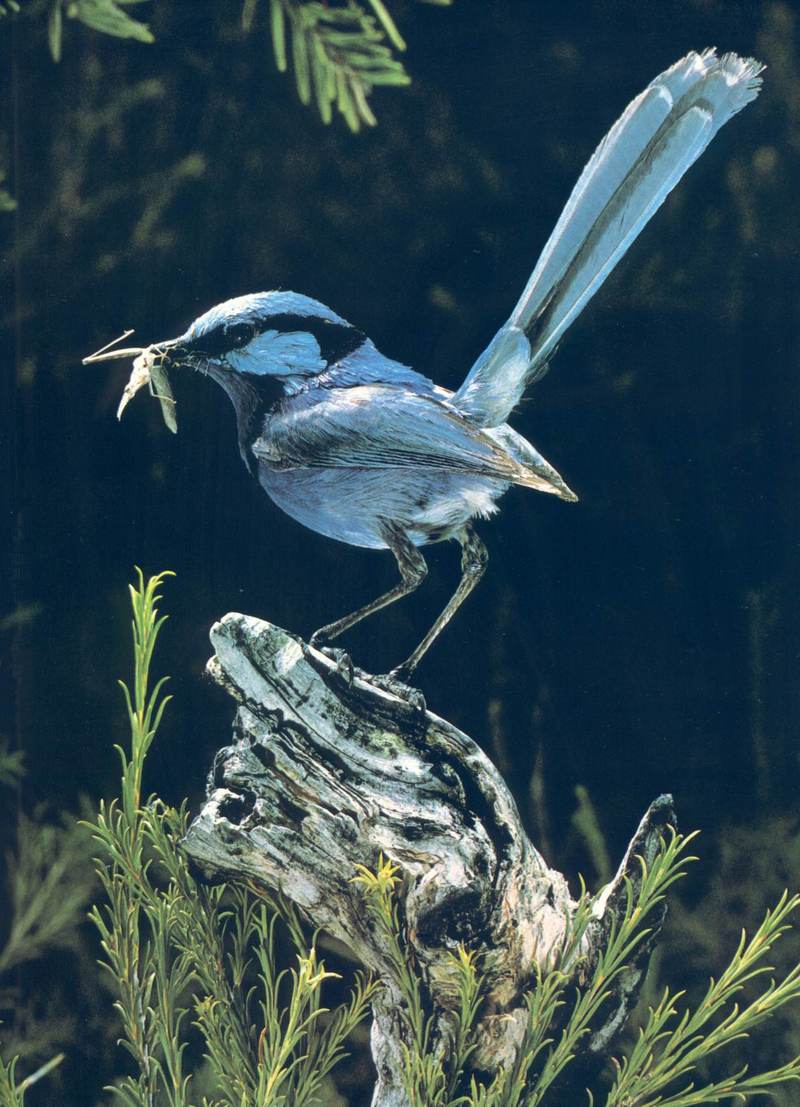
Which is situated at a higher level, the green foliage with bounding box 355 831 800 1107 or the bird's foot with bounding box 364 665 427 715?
the bird's foot with bounding box 364 665 427 715

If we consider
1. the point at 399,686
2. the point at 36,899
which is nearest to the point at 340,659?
the point at 399,686

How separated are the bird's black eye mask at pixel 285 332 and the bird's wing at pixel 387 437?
2.2 inches

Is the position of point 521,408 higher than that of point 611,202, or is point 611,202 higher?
point 611,202

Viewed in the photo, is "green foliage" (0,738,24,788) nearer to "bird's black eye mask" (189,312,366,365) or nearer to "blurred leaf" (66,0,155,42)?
"bird's black eye mask" (189,312,366,365)

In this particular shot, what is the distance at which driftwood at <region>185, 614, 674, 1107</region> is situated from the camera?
1.09m

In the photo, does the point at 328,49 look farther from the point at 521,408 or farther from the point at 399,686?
the point at 399,686

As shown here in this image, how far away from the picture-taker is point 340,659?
45.1 inches

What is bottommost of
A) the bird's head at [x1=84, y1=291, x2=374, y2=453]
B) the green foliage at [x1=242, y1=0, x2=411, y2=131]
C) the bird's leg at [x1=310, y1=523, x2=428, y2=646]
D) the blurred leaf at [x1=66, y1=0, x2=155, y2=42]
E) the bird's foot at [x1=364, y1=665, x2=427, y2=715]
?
the bird's foot at [x1=364, y1=665, x2=427, y2=715]

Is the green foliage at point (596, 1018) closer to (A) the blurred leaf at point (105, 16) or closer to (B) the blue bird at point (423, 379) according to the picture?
(B) the blue bird at point (423, 379)

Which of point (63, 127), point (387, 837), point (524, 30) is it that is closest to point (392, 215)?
point (524, 30)

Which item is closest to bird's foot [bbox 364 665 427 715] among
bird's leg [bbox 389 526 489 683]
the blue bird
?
bird's leg [bbox 389 526 489 683]

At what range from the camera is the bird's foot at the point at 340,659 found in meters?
1.14

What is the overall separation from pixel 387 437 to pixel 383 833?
15.8 inches

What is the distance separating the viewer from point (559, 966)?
1.11 m
